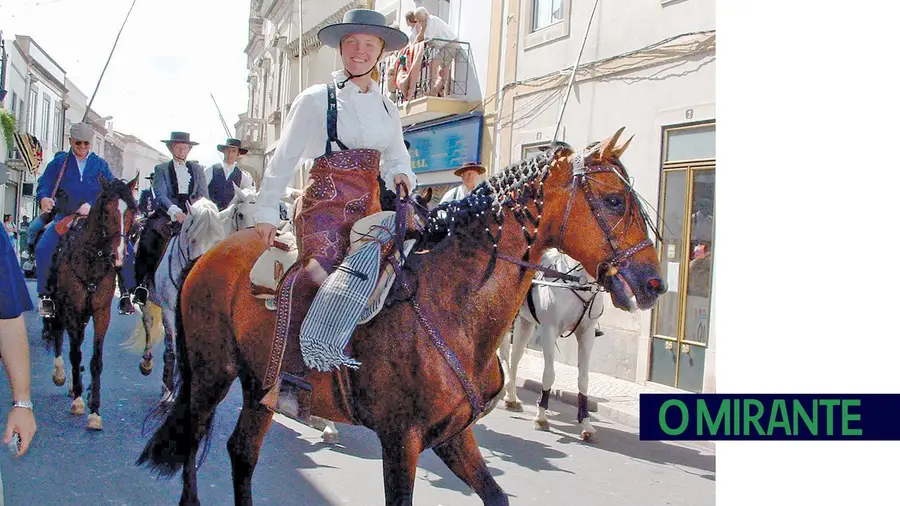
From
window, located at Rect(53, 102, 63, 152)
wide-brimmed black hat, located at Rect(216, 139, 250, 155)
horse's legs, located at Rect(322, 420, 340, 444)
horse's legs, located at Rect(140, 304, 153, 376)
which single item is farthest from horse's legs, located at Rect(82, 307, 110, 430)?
window, located at Rect(53, 102, 63, 152)

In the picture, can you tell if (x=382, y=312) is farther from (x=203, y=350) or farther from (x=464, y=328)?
(x=203, y=350)

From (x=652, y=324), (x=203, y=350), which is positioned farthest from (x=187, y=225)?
(x=652, y=324)

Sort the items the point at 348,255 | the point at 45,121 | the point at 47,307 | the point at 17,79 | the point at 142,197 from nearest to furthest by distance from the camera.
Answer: the point at 348,255 → the point at 47,307 → the point at 142,197 → the point at 17,79 → the point at 45,121

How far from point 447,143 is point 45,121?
111 ft

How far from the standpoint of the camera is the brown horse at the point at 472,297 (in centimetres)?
299

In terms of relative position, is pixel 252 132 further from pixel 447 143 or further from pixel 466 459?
pixel 466 459

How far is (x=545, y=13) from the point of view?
491 inches

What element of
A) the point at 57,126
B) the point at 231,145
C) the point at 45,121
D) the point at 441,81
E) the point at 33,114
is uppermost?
the point at 57,126

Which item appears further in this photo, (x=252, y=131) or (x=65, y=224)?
(x=252, y=131)

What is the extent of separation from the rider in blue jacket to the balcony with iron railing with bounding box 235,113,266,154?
23663 mm

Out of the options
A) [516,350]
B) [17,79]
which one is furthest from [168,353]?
[17,79]

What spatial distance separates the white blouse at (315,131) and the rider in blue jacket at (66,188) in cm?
465

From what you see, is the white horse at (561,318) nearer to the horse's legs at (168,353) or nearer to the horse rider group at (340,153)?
the horse's legs at (168,353)

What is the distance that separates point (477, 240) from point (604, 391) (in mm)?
6371
